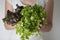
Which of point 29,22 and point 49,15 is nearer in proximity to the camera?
point 29,22

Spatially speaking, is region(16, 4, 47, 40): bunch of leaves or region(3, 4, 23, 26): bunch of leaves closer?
region(16, 4, 47, 40): bunch of leaves

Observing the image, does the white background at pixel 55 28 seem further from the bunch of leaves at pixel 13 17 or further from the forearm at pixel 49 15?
the bunch of leaves at pixel 13 17

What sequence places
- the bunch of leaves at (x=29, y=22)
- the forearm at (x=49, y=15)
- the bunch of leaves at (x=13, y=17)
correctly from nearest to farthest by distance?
the bunch of leaves at (x=29, y=22), the bunch of leaves at (x=13, y=17), the forearm at (x=49, y=15)

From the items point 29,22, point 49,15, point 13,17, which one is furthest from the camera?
point 49,15

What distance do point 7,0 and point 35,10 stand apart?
43cm

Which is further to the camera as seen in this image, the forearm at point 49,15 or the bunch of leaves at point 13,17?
the forearm at point 49,15

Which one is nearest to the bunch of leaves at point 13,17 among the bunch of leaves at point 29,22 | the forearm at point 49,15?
the bunch of leaves at point 29,22

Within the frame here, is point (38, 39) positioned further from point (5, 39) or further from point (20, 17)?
point (5, 39)

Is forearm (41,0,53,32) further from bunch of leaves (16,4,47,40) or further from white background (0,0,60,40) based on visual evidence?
bunch of leaves (16,4,47,40)

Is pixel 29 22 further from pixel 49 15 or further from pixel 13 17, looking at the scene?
pixel 49 15

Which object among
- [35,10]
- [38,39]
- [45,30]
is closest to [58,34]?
[45,30]

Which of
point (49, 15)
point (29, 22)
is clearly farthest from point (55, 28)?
point (29, 22)

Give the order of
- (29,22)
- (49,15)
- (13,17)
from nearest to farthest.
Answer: (29,22), (13,17), (49,15)

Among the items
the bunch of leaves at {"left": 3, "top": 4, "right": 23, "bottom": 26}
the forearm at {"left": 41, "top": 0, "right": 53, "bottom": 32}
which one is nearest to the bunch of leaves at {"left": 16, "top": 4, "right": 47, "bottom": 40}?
the bunch of leaves at {"left": 3, "top": 4, "right": 23, "bottom": 26}
